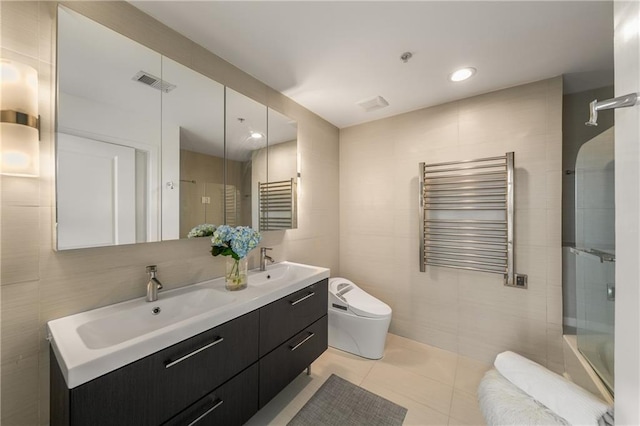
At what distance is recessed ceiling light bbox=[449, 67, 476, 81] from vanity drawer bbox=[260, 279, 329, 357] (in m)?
1.74

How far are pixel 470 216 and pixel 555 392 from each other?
1.19 m

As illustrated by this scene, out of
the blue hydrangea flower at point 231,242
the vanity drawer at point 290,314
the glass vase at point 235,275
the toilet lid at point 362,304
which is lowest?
the toilet lid at point 362,304

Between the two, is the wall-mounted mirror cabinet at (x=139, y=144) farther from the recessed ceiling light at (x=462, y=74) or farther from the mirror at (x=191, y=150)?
the recessed ceiling light at (x=462, y=74)

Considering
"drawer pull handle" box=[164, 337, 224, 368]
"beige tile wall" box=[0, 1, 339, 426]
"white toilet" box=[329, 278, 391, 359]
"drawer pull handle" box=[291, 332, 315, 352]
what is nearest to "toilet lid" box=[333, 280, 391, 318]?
"white toilet" box=[329, 278, 391, 359]

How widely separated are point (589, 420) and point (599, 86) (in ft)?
7.29

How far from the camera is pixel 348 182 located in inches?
104

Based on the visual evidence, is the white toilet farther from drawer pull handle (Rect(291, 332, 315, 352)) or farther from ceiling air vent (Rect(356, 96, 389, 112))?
ceiling air vent (Rect(356, 96, 389, 112))

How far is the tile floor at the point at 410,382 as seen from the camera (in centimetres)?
146

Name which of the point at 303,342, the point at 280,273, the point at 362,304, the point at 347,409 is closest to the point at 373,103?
the point at 280,273

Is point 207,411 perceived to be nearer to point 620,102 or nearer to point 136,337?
point 136,337

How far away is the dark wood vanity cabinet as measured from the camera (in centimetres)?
76

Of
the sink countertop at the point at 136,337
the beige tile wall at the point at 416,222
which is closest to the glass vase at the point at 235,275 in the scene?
the sink countertop at the point at 136,337

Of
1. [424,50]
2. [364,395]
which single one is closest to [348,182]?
[424,50]

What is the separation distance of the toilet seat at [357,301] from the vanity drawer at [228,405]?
983 mm
